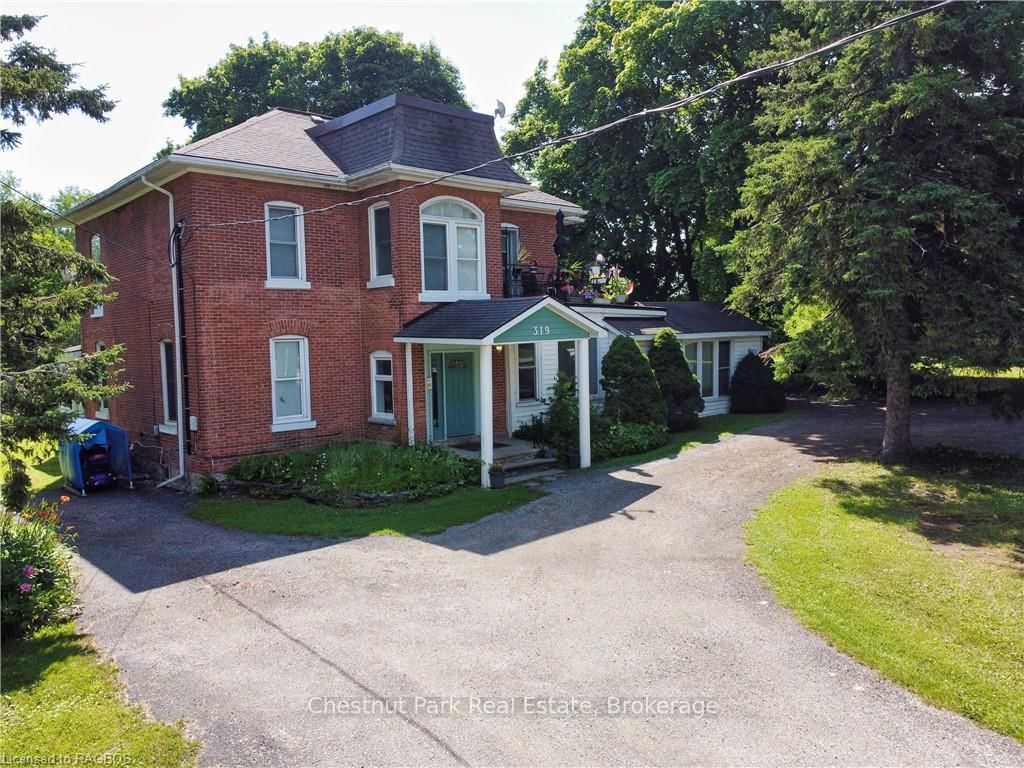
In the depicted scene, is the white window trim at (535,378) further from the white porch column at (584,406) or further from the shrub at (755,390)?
the shrub at (755,390)

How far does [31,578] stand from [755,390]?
70.6 ft

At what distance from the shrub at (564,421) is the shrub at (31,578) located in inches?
397

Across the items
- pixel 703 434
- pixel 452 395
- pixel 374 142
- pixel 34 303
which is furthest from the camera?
pixel 703 434

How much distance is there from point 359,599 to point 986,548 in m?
8.70

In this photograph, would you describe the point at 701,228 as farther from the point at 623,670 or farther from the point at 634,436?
the point at 623,670

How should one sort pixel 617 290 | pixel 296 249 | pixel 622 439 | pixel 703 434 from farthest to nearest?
1. pixel 617 290
2. pixel 703 434
3. pixel 622 439
4. pixel 296 249

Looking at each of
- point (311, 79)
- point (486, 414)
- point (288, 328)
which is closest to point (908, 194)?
point (486, 414)

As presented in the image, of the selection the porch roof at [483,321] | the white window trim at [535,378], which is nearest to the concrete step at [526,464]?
the white window trim at [535,378]

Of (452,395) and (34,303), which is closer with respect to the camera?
(34,303)

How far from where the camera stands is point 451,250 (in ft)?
52.1

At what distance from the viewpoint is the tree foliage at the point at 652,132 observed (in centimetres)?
2444

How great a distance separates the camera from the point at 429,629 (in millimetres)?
7461

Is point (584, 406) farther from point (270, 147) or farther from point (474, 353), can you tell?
point (270, 147)

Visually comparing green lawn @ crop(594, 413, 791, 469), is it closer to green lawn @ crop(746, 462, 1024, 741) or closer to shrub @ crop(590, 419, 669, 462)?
shrub @ crop(590, 419, 669, 462)
